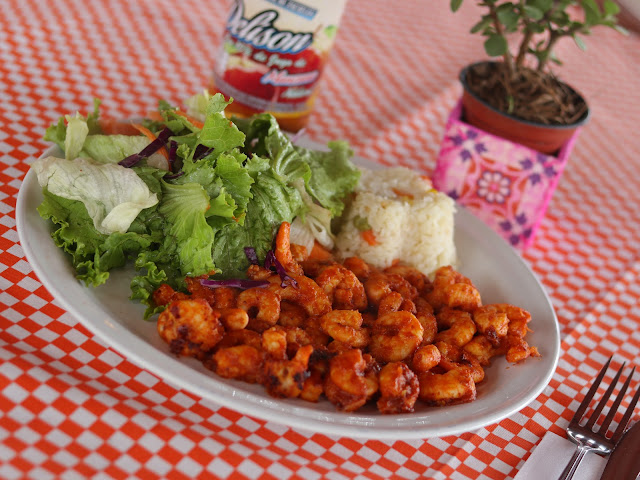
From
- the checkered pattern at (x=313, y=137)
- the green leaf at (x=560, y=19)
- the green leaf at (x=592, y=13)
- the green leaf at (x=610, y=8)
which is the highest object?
the green leaf at (x=610, y=8)

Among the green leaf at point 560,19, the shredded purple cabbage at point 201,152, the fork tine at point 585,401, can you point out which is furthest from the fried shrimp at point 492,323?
the green leaf at point 560,19

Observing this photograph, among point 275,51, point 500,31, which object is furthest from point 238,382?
point 500,31

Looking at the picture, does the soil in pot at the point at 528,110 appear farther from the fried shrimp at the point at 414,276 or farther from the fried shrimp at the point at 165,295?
the fried shrimp at the point at 165,295

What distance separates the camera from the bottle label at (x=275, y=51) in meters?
2.50

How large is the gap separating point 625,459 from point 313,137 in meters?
1.89

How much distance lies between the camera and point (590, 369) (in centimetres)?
211

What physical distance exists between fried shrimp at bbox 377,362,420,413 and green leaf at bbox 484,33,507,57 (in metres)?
1.35

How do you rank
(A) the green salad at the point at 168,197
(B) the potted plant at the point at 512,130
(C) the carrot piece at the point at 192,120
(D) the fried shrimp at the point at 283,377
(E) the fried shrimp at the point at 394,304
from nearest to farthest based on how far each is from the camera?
(D) the fried shrimp at the point at 283,377 < (A) the green salad at the point at 168,197 < (E) the fried shrimp at the point at 394,304 < (C) the carrot piece at the point at 192,120 < (B) the potted plant at the point at 512,130

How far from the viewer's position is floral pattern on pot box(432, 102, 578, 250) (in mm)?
2580

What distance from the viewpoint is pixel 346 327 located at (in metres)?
1.71

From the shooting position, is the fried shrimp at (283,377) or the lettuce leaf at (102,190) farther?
the lettuce leaf at (102,190)

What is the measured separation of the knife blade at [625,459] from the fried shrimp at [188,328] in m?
1.02

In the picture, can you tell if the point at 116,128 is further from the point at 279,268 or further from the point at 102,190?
the point at 279,268

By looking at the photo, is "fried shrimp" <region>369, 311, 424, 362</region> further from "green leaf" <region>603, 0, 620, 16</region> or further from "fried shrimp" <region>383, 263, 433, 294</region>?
"green leaf" <region>603, 0, 620, 16</region>
